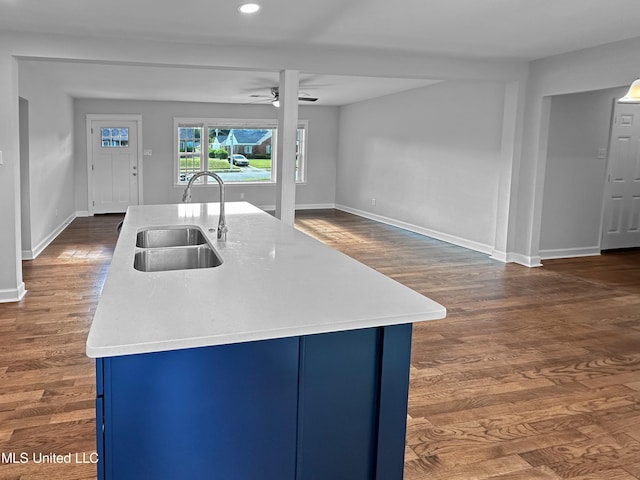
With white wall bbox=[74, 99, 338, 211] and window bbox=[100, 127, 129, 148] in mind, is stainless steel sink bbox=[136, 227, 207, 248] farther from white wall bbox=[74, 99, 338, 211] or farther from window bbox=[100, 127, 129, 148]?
window bbox=[100, 127, 129, 148]

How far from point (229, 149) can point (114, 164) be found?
2.27 meters

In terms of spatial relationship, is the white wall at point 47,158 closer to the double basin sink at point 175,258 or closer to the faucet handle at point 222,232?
the double basin sink at point 175,258

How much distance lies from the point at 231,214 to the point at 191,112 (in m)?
7.38

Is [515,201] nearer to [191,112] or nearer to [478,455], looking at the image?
[478,455]

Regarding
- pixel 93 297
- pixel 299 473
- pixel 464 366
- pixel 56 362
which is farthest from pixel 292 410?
pixel 93 297

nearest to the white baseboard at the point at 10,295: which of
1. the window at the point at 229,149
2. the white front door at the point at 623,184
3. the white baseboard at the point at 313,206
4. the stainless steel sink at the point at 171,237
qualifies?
the stainless steel sink at the point at 171,237

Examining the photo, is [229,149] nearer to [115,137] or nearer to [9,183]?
[115,137]

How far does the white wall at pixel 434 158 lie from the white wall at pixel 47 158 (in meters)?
5.27

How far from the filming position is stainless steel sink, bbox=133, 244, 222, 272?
2.70m

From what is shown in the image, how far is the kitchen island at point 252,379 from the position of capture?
57.4 inches

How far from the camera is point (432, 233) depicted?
8.27 meters

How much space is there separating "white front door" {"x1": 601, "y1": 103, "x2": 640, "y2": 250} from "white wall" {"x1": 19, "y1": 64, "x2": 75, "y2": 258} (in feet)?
23.2

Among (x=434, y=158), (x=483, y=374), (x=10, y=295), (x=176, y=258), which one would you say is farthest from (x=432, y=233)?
(x=176, y=258)

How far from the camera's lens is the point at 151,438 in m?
1.49
